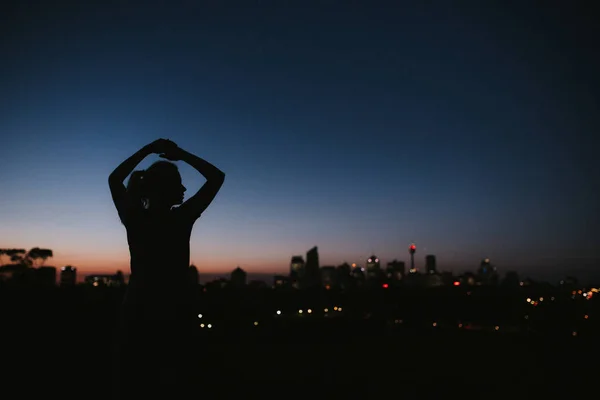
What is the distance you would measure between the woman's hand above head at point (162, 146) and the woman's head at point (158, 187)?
10cm

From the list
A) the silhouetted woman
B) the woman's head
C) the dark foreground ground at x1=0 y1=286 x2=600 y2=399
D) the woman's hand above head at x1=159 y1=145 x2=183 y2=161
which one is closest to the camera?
the silhouetted woman

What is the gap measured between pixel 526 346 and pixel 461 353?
6.09 ft

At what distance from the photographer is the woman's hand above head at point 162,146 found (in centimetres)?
222

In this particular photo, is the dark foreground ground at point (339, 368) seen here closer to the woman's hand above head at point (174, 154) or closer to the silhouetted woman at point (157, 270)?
the silhouetted woman at point (157, 270)

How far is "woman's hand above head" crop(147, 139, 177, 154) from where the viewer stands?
2.22 metres

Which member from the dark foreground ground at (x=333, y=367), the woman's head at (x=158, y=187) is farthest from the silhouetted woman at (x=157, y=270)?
the dark foreground ground at (x=333, y=367)

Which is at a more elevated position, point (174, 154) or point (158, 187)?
point (174, 154)

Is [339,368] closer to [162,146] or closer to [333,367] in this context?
[333,367]

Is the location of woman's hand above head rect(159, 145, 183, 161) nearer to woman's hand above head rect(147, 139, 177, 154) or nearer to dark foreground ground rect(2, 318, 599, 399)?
woman's hand above head rect(147, 139, 177, 154)

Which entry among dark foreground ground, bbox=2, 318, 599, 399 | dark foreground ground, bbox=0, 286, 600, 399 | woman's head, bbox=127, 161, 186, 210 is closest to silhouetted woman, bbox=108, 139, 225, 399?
woman's head, bbox=127, 161, 186, 210

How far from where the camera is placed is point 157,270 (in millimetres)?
1970

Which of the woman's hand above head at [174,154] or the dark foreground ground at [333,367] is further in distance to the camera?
the dark foreground ground at [333,367]

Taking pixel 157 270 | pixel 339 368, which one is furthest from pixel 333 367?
pixel 157 270

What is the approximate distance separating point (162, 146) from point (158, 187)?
0.85ft
